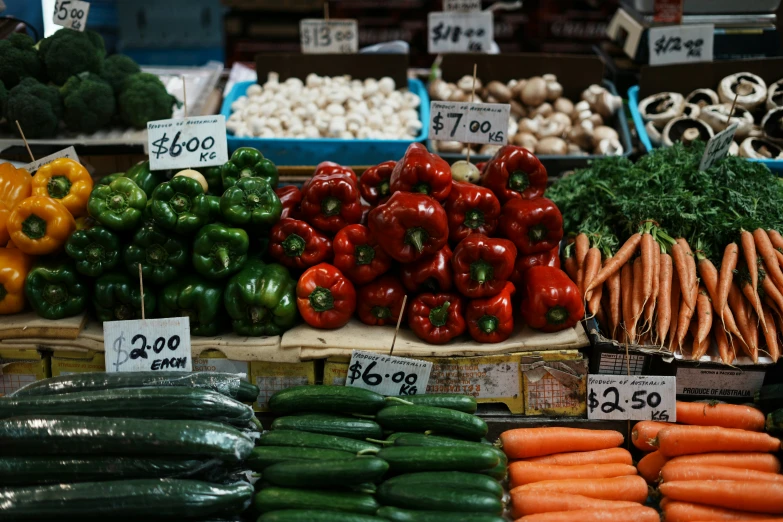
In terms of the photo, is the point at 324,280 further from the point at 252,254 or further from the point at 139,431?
the point at 139,431

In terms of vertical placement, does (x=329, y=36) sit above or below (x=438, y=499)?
above

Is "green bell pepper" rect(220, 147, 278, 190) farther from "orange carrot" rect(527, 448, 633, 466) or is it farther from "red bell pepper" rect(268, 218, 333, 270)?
"orange carrot" rect(527, 448, 633, 466)

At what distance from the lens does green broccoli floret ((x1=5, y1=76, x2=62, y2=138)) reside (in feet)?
12.2

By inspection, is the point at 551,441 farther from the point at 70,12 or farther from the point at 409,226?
the point at 70,12

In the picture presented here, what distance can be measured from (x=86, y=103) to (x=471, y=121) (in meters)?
2.32

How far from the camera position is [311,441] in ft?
7.27

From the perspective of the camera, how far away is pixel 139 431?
6.61 feet

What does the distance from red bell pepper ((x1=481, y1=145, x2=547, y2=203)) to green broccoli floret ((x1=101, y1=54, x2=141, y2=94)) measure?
2644 mm

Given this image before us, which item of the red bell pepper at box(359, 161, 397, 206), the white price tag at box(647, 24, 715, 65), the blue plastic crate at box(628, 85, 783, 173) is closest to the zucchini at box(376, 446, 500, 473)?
the red bell pepper at box(359, 161, 397, 206)

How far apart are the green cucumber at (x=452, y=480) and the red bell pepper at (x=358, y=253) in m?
0.79

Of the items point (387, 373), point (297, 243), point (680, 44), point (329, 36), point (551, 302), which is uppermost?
point (329, 36)

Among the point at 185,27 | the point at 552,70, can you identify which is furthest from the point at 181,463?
the point at 185,27

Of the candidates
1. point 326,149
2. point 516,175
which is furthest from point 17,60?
point 516,175

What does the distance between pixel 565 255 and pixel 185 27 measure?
6.08 m
